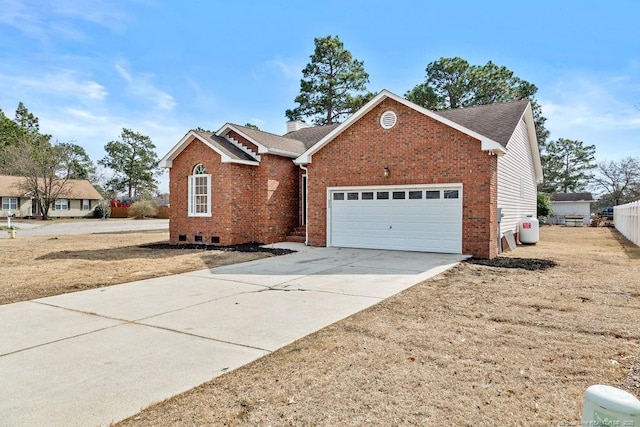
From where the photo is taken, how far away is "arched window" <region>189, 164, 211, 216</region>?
15.9 meters

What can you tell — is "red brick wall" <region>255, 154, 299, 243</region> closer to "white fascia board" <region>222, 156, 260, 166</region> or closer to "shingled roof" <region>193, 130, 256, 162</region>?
"white fascia board" <region>222, 156, 260, 166</region>

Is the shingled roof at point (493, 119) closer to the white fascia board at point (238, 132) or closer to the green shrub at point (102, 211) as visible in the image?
the white fascia board at point (238, 132)

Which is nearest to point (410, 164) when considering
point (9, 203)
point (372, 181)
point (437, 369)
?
point (372, 181)

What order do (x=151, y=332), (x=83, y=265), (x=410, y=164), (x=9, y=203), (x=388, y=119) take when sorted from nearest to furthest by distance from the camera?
(x=151, y=332) < (x=83, y=265) < (x=410, y=164) < (x=388, y=119) < (x=9, y=203)

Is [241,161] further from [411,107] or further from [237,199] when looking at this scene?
[411,107]

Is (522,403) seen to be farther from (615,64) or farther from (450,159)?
(615,64)

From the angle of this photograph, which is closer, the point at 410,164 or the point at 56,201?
the point at 410,164

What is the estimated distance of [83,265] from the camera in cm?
1072

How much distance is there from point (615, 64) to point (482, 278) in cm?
1508

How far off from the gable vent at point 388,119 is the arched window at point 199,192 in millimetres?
7066

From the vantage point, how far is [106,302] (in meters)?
6.59

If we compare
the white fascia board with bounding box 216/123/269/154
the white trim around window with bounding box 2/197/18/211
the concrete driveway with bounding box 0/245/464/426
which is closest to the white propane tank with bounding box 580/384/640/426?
the concrete driveway with bounding box 0/245/464/426

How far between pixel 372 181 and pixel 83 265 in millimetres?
9004

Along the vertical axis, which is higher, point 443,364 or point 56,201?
point 56,201
